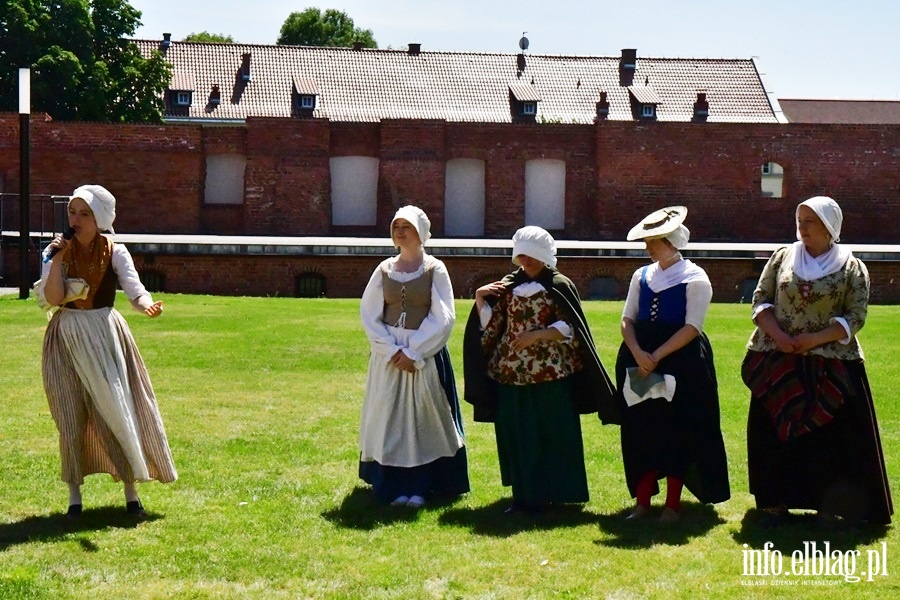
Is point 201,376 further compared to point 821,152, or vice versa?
point 821,152

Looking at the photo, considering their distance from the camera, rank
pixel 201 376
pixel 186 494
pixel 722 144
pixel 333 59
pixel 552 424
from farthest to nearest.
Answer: pixel 333 59
pixel 722 144
pixel 201 376
pixel 186 494
pixel 552 424

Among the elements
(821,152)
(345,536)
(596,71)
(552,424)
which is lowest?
(345,536)

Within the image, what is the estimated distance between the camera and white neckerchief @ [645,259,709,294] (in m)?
6.46

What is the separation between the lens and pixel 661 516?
6.52 meters

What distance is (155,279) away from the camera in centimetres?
2412

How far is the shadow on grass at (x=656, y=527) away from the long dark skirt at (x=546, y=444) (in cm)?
28

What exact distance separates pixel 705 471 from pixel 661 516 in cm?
33

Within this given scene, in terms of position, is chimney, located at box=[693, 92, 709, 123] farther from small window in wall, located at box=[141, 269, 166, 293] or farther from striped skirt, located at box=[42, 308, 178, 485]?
striped skirt, located at box=[42, 308, 178, 485]

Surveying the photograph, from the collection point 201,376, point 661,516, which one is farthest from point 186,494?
point 201,376

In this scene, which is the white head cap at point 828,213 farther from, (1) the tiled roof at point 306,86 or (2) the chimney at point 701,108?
(2) the chimney at point 701,108

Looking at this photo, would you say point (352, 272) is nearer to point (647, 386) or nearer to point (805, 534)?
point (647, 386)

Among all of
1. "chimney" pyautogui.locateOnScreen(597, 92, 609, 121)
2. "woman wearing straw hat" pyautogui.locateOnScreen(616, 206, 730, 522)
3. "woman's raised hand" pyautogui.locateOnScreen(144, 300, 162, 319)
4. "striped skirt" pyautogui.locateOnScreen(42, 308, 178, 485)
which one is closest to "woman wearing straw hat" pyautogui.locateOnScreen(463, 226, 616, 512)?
"woman wearing straw hat" pyautogui.locateOnScreen(616, 206, 730, 522)

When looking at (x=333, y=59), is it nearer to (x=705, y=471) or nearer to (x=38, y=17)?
(x=38, y=17)

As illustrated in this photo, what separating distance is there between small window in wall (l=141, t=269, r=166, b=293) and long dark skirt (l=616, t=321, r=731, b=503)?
18678 mm
